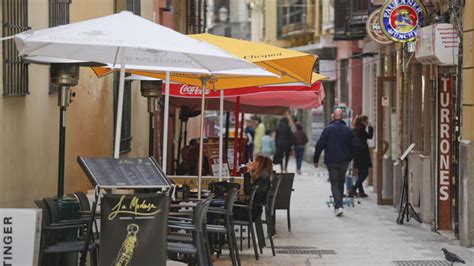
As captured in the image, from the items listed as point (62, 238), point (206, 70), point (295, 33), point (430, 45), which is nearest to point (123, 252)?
point (62, 238)

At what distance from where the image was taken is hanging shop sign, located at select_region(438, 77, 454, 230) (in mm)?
16672

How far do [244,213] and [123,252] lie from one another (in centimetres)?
473

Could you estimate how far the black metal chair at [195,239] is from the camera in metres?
9.48

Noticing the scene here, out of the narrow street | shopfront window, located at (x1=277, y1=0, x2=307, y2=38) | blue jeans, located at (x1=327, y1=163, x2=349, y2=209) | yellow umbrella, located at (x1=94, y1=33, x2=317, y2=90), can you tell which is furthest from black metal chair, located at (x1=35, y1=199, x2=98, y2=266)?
shopfront window, located at (x1=277, y1=0, x2=307, y2=38)

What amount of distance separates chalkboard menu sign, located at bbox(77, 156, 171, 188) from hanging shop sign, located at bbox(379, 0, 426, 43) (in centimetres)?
928

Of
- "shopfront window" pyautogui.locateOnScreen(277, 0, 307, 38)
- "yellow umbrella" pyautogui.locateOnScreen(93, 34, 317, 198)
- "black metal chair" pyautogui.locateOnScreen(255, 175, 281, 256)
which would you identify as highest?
"shopfront window" pyautogui.locateOnScreen(277, 0, 307, 38)

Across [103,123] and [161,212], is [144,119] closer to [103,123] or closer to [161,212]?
[103,123]

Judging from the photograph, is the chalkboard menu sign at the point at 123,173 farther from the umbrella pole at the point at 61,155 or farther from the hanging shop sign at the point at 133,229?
the umbrella pole at the point at 61,155

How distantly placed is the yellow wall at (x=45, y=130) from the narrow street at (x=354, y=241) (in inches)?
94.8

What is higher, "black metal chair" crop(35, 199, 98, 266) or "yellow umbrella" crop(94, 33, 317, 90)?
"yellow umbrella" crop(94, 33, 317, 90)

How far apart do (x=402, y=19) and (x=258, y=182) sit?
541 centimetres

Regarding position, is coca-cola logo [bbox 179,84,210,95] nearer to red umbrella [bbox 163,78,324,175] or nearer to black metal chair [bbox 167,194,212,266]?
red umbrella [bbox 163,78,324,175]

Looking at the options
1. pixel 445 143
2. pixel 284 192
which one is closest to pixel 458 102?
pixel 445 143

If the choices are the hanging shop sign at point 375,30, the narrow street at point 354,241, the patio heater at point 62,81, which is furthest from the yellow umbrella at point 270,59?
the hanging shop sign at point 375,30
